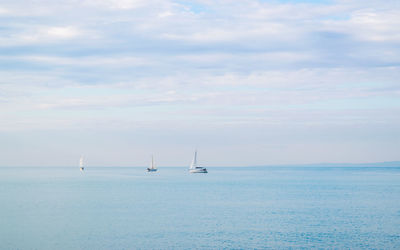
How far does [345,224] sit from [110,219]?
31974mm

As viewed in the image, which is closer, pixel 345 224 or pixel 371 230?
pixel 371 230

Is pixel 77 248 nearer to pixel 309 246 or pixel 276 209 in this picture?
pixel 309 246

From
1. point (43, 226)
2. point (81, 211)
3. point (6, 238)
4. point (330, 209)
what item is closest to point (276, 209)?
point (330, 209)

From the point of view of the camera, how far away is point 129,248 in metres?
47.6

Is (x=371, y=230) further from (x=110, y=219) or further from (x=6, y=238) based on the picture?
(x=6, y=238)

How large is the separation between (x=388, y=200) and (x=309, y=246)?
55.7 metres

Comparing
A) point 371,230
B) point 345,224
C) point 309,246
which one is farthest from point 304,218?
point 309,246

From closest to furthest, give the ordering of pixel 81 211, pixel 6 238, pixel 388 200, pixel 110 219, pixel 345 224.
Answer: pixel 6 238
pixel 345 224
pixel 110 219
pixel 81 211
pixel 388 200

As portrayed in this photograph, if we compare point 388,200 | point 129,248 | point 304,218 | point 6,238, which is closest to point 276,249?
point 129,248

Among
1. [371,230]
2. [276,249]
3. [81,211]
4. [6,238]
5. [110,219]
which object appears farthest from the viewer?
[81,211]

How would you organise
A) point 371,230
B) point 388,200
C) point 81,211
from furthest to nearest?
point 388,200 < point 81,211 < point 371,230

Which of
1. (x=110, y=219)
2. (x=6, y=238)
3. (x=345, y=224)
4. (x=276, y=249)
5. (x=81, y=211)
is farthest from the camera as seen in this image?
(x=81, y=211)

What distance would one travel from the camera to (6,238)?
2040 inches

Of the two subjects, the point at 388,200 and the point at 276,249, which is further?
the point at 388,200
